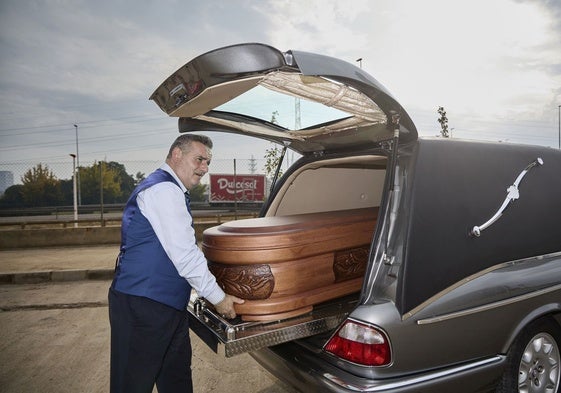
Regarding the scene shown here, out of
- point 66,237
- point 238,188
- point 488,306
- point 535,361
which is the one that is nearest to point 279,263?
point 488,306

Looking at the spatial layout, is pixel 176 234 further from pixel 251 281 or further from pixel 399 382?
pixel 399 382

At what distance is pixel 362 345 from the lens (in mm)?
1925

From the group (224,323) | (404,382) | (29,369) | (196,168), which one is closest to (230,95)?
(196,168)

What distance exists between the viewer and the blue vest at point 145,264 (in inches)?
83.7

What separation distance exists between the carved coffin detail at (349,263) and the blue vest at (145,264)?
1043 mm

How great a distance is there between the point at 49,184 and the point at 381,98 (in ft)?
114

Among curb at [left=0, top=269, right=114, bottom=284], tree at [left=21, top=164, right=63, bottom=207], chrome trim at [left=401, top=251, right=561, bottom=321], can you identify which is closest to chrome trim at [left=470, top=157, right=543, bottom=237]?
chrome trim at [left=401, top=251, right=561, bottom=321]

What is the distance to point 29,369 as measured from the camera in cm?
351

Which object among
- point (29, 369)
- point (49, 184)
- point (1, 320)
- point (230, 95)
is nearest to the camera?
point (230, 95)

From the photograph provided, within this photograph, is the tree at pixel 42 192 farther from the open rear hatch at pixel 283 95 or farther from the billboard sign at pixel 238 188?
the open rear hatch at pixel 283 95

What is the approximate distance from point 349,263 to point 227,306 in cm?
91

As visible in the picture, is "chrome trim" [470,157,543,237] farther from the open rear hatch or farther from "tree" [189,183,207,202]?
"tree" [189,183,207,202]

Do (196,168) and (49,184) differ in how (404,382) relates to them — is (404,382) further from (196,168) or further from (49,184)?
(49,184)

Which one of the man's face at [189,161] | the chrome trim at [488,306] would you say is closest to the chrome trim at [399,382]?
the chrome trim at [488,306]
